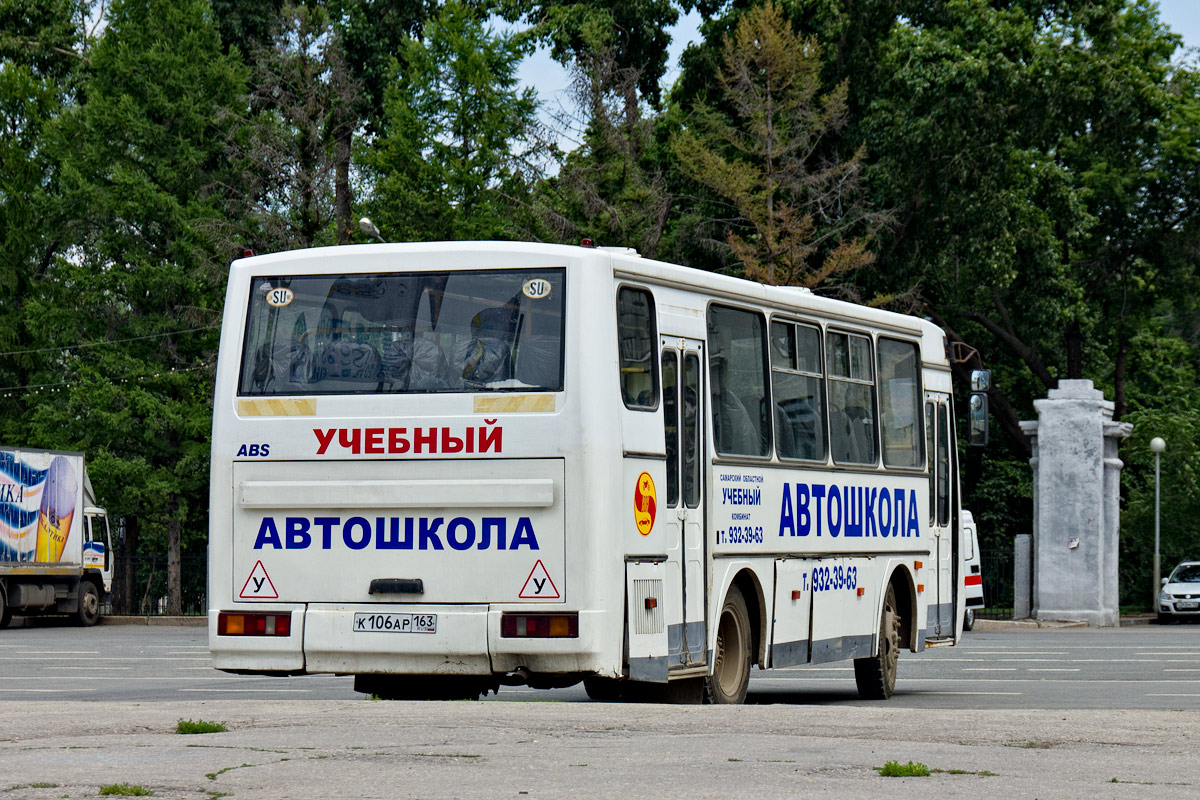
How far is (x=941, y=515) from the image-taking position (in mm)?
18578

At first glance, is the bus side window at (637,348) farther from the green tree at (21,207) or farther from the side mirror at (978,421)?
the green tree at (21,207)

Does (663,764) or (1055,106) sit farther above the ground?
(1055,106)

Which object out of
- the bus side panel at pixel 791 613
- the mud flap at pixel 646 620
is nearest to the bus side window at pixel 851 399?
the bus side panel at pixel 791 613

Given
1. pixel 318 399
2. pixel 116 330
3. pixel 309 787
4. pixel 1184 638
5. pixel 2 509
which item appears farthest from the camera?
pixel 116 330

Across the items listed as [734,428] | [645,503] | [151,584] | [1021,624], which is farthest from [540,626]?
[151,584]

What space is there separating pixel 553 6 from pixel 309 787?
41.4m

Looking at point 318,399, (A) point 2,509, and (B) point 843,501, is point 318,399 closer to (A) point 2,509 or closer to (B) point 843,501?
(B) point 843,501

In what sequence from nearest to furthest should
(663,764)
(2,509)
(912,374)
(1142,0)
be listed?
(663,764), (912,374), (2,509), (1142,0)

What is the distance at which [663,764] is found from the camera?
8539mm

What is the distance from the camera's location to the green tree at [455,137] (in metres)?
44.9

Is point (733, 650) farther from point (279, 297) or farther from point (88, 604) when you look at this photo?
point (88, 604)

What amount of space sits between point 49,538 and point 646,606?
28.1 m

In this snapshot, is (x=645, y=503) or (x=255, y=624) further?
(x=645, y=503)

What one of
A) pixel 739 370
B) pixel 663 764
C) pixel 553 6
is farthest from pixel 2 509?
pixel 663 764
